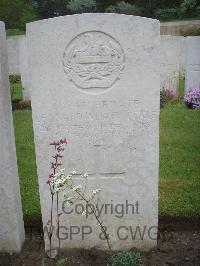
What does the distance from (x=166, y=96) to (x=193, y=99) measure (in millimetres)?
1001

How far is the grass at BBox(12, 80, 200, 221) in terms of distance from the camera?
167 inches

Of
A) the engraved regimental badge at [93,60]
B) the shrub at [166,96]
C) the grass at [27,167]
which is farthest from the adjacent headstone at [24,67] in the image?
the engraved regimental badge at [93,60]

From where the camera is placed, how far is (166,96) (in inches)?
369

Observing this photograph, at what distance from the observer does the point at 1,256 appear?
3.54 m

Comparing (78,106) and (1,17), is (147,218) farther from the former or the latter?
(1,17)

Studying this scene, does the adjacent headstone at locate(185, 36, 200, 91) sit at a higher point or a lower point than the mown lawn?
higher

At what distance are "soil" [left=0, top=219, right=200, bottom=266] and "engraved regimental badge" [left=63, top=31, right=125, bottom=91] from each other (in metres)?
1.44

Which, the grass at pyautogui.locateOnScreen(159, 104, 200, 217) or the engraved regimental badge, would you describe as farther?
the grass at pyautogui.locateOnScreen(159, 104, 200, 217)

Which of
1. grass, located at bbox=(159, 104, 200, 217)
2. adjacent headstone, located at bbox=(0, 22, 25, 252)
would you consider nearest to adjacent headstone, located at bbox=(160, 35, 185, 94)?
grass, located at bbox=(159, 104, 200, 217)

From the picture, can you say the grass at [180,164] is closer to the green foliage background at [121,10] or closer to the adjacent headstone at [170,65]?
the adjacent headstone at [170,65]

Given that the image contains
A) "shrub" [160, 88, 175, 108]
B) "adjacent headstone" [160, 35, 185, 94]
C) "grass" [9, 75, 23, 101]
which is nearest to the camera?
"shrub" [160, 88, 175, 108]

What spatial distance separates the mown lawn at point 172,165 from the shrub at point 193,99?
1.15ft

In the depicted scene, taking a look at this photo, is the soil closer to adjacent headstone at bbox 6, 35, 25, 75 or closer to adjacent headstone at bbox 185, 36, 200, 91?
adjacent headstone at bbox 185, 36, 200, 91

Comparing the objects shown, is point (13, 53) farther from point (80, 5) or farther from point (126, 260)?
point (126, 260)
